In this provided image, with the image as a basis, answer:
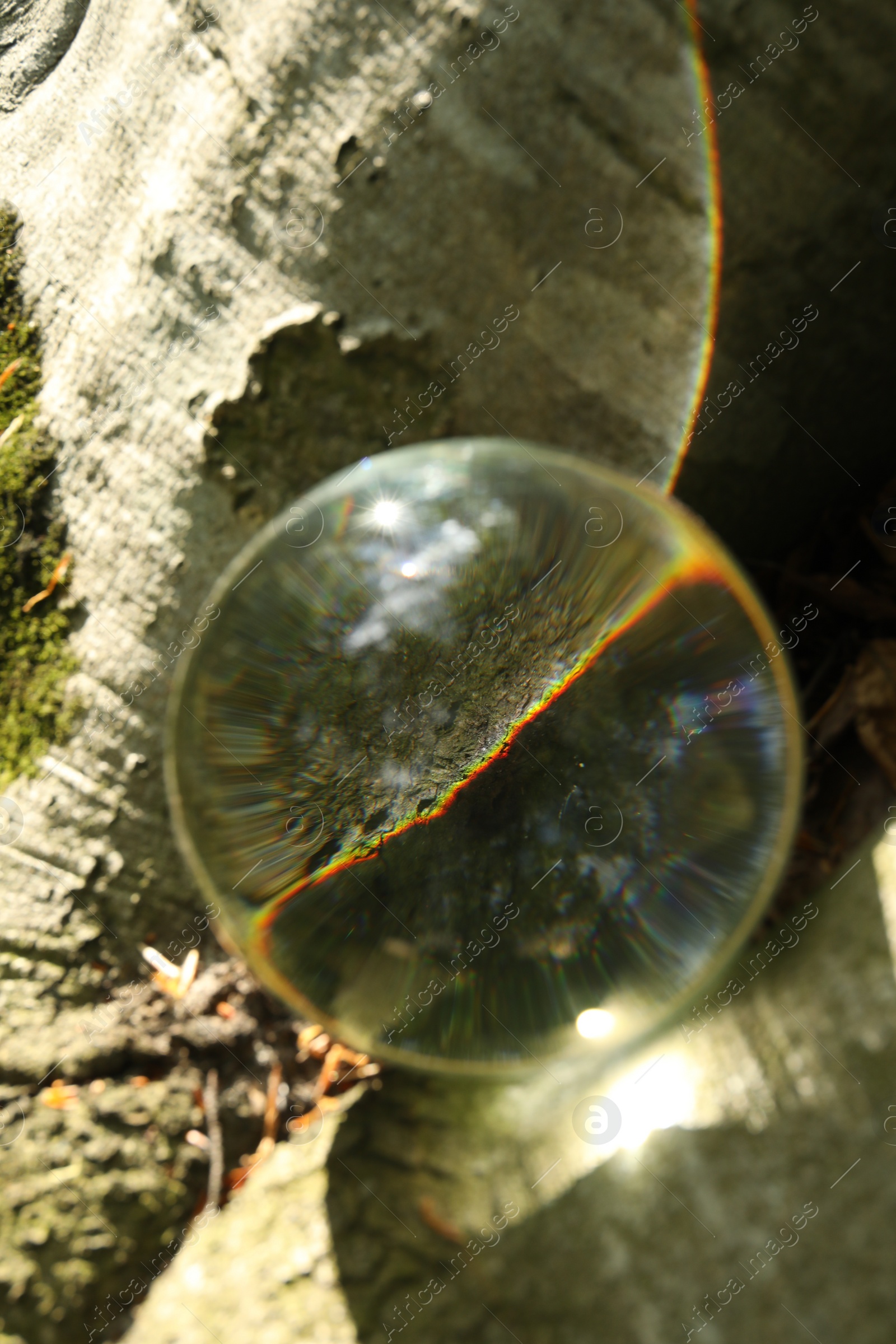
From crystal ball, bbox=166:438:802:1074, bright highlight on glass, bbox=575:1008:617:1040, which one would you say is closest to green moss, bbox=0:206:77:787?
crystal ball, bbox=166:438:802:1074

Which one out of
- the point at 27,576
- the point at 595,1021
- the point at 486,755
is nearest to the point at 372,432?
the point at 486,755

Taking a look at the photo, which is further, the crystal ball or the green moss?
the green moss

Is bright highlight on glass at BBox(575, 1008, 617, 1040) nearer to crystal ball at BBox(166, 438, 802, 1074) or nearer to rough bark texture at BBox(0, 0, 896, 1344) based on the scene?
crystal ball at BBox(166, 438, 802, 1074)

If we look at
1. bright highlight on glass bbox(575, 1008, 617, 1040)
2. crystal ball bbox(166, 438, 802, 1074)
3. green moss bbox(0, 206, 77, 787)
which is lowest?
bright highlight on glass bbox(575, 1008, 617, 1040)

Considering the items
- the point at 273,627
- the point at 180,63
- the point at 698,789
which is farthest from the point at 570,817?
the point at 180,63

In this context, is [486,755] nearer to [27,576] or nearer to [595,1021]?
[595,1021]

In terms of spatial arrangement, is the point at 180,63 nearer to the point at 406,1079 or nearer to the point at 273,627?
the point at 273,627
